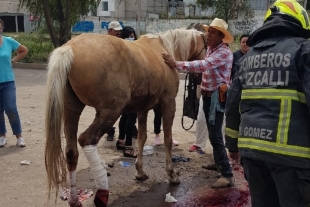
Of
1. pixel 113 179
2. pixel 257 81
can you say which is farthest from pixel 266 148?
pixel 113 179

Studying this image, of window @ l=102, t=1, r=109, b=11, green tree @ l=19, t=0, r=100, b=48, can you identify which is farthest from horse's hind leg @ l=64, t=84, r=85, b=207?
window @ l=102, t=1, r=109, b=11

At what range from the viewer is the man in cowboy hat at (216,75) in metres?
4.51

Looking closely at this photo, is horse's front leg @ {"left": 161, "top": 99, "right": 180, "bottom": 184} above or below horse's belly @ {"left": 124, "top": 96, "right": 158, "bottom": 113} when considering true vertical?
below

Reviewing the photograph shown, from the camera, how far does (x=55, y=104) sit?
3.55 metres

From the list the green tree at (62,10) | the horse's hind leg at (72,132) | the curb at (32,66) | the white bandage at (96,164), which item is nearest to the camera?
the white bandage at (96,164)

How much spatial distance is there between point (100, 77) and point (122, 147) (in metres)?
2.64

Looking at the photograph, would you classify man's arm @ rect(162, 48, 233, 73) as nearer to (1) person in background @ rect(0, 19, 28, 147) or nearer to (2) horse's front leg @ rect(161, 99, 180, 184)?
(2) horse's front leg @ rect(161, 99, 180, 184)

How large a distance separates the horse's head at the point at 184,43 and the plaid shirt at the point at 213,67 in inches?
24.3

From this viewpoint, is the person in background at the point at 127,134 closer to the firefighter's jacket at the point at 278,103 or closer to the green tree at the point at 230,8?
the firefighter's jacket at the point at 278,103

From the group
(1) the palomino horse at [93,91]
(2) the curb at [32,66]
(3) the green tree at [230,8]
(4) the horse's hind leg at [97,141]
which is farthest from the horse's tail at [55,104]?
A: (3) the green tree at [230,8]

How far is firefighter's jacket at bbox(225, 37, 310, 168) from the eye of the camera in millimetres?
2289

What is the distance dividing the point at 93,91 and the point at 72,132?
62cm

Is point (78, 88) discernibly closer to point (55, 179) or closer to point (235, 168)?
point (55, 179)

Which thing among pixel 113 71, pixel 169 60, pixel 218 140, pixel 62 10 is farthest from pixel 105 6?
pixel 113 71
